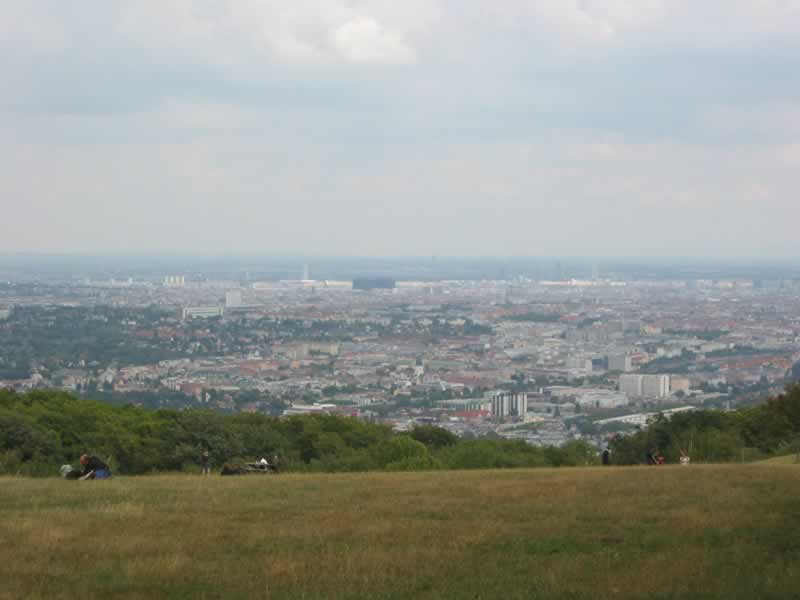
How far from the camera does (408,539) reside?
1102 cm

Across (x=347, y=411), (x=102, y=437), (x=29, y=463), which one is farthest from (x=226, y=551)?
(x=347, y=411)

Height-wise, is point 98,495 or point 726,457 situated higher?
point 98,495

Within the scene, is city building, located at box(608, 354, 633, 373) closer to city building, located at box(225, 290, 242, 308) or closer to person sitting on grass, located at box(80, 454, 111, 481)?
city building, located at box(225, 290, 242, 308)

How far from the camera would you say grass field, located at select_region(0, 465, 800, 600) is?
8.93 metres

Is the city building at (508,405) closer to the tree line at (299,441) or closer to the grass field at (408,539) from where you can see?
the tree line at (299,441)

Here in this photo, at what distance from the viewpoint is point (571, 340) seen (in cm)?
10494

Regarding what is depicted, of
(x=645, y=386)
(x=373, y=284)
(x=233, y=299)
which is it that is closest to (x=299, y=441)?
(x=645, y=386)

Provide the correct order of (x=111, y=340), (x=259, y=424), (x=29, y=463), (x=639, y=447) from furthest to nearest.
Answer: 1. (x=111, y=340)
2. (x=259, y=424)
3. (x=639, y=447)
4. (x=29, y=463)

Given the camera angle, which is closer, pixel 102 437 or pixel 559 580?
pixel 559 580

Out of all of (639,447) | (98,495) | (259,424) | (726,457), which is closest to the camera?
(98,495)

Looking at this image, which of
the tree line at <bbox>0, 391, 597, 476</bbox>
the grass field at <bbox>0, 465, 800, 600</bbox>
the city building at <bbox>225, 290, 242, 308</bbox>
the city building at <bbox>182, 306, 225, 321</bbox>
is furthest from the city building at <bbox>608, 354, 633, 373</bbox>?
the grass field at <bbox>0, 465, 800, 600</bbox>

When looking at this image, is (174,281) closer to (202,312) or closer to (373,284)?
(373,284)

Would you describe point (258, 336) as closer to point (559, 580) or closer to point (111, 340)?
Answer: point (111, 340)

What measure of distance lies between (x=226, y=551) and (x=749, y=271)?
188 meters
